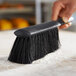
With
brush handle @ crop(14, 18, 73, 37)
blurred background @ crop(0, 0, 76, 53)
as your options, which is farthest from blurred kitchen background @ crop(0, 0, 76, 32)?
brush handle @ crop(14, 18, 73, 37)

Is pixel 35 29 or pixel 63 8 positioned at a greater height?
pixel 63 8

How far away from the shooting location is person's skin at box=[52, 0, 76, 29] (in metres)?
1.13

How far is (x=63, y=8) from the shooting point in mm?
1205

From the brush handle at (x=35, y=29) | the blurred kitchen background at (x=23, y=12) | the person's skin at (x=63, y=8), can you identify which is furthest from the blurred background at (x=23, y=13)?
the brush handle at (x=35, y=29)

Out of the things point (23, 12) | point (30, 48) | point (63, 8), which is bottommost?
point (30, 48)

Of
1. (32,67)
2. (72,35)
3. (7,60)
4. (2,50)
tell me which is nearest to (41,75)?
(32,67)

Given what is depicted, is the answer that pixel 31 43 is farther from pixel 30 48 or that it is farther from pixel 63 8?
pixel 63 8

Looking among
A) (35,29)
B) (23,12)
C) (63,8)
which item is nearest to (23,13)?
(23,12)

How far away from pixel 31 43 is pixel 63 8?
0.41 m

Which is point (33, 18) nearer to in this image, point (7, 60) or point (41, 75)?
point (7, 60)

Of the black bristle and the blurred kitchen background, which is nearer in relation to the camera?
the black bristle

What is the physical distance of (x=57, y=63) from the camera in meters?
0.85

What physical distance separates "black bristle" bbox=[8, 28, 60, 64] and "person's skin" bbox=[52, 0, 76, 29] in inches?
6.9

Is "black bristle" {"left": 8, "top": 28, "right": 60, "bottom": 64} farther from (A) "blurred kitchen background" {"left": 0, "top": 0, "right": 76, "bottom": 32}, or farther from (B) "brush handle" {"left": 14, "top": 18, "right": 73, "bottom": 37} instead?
(A) "blurred kitchen background" {"left": 0, "top": 0, "right": 76, "bottom": 32}
